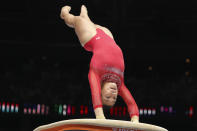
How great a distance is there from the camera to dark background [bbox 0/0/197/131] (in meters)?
6.96

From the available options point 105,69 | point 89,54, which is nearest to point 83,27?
point 105,69

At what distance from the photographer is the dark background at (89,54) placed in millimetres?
6965

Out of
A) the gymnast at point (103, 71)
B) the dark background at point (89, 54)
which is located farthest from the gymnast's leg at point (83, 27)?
the dark background at point (89, 54)

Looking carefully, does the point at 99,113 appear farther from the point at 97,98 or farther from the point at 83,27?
the point at 83,27

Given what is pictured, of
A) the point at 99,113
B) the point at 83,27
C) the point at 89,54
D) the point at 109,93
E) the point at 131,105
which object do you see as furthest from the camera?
the point at 89,54

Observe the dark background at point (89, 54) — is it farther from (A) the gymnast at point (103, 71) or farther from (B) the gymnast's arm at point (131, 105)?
(B) the gymnast's arm at point (131, 105)

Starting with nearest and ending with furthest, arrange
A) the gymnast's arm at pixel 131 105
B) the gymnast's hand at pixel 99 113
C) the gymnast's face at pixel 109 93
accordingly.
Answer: the gymnast's hand at pixel 99 113, the gymnast's face at pixel 109 93, the gymnast's arm at pixel 131 105

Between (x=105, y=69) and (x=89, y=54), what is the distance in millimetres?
3954

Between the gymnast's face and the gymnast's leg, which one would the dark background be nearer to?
the gymnast's leg

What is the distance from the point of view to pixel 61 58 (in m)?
7.49

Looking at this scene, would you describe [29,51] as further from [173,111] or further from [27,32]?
[173,111]

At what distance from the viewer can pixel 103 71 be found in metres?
3.56

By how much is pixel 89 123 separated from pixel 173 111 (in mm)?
4178

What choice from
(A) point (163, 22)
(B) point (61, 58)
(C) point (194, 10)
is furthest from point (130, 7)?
(B) point (61, 58)
